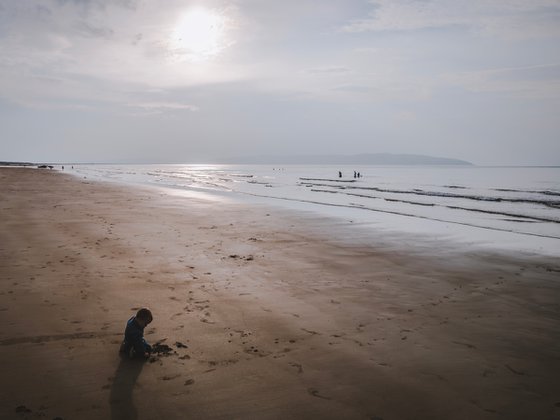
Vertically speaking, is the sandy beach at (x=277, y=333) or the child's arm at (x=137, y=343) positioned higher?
the child's arm at (x=137, y=343)

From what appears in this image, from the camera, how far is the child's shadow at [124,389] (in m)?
Result: 3.68

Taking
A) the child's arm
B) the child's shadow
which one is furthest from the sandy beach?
the child's arm

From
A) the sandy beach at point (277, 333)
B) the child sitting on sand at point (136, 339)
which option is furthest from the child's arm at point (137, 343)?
the sandy beach at point (277, 333)

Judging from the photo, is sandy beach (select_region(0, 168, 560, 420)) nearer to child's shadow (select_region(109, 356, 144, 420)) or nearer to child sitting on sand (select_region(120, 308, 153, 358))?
child's shadow (select_region(109, 356, 144, 420))

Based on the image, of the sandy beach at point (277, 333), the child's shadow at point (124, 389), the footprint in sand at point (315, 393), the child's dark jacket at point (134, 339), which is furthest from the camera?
the child's dark jacket at point (134, 339)

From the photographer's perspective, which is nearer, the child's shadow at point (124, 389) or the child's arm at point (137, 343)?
the child's shadow at point (124, 389)

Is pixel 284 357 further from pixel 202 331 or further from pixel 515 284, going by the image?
pixel 515 284

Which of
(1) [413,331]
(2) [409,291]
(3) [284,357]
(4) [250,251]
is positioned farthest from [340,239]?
(3) [284,357]

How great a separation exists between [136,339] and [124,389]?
0.69m

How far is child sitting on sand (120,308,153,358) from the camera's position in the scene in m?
4.65

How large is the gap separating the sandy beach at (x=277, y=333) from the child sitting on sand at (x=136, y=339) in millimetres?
141

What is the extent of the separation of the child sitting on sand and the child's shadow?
0.28ft

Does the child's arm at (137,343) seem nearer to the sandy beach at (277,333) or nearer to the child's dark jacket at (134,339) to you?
the child's dark jacket at (134,339)

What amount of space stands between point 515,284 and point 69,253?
10.3 m
